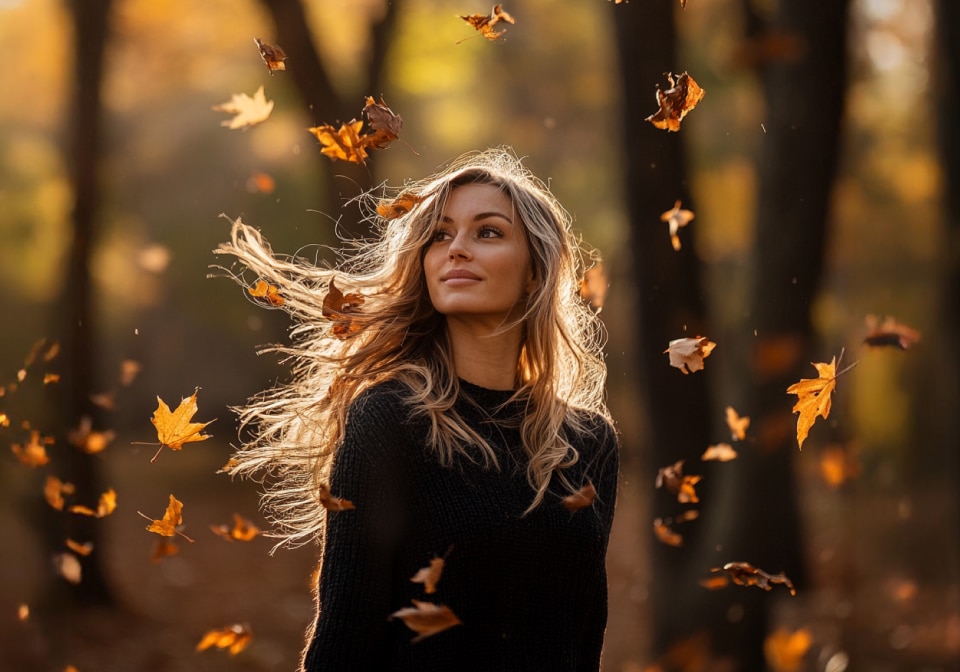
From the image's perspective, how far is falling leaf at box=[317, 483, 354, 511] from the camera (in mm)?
2633

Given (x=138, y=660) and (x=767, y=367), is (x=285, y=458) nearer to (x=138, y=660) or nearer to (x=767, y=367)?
(x=767, y=367)

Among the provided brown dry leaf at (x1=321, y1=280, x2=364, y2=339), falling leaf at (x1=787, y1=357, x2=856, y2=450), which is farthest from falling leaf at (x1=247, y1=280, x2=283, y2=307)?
falling leaf at (x1=787, y1=357, x2=856, y2=450)

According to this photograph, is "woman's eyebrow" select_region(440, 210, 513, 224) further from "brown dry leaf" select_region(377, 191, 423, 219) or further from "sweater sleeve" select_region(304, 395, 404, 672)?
"sweater sleeve" select_region(304, 395, 404, 672)

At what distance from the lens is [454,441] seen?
2.82 m

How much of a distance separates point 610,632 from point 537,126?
11930 mm

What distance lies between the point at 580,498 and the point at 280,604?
9.40 meters

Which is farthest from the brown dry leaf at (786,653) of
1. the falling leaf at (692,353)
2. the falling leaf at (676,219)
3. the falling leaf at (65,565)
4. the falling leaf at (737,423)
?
the falling leaf at (65,565)

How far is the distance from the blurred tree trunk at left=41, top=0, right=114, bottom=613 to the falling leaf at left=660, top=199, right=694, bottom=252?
13.7ft

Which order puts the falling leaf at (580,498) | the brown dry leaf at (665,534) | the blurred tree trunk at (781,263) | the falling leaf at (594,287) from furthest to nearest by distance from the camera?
the blurred tree trunk at (781,263) < the brown dry leaf at (665,534) < the falling leaf at (594,287) < the falling leaf at (580,498)

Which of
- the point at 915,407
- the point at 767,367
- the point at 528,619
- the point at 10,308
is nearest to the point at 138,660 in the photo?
the point at 767,367

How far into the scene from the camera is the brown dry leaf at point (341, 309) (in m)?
3.30

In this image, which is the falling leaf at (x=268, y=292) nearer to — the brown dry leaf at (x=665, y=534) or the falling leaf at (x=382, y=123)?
the falling leaf at (x=382, y=123)

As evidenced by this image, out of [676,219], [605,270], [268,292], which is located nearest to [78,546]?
[268,292]

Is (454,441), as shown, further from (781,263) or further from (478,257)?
(781,263)
